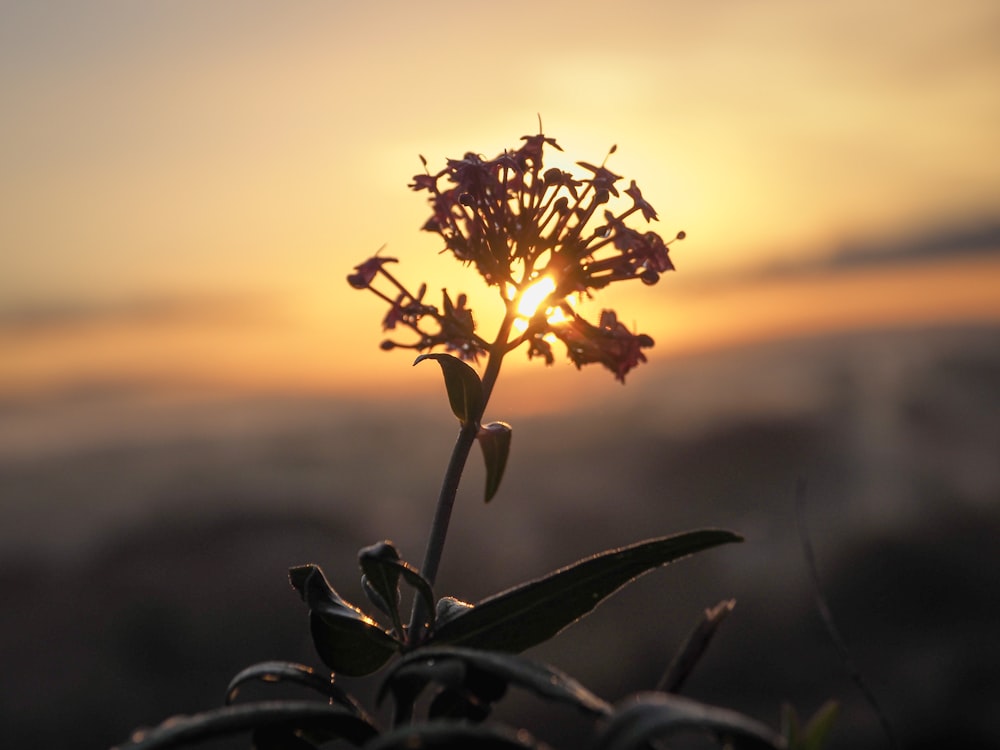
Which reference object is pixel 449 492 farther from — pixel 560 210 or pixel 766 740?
pixel 766 740

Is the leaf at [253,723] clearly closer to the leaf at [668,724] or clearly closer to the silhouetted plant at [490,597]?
the silhouetted plant at [490,597]

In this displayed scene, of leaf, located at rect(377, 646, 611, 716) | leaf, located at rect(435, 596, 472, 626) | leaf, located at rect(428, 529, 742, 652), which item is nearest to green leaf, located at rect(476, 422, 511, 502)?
leaf, located at rect(435, 596, 472, 626)

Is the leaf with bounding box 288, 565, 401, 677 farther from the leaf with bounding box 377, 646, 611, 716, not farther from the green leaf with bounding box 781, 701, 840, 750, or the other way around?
the green leaf with bounding box 781, 701, 840, 750

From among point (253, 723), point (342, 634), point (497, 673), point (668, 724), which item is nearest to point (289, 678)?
point (342, 634)

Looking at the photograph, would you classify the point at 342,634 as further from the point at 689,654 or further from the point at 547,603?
the point at 689,654

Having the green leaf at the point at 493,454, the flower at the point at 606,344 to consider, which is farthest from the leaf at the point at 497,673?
the flower at the point at 606,344
